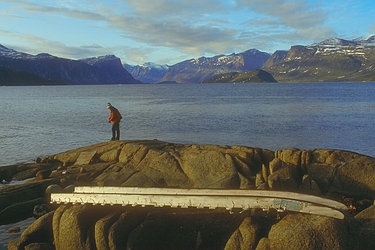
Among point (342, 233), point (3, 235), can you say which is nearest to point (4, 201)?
point (3, 235)

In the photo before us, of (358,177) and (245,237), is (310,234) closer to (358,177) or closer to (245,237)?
(245,237)

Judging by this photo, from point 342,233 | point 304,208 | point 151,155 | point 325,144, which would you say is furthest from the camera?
point 325,144

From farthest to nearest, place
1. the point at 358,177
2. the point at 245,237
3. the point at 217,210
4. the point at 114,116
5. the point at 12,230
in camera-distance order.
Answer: the point at 114,116
the point at 358,177
the point at 12,230
the point at 217,210
the point at 245,237

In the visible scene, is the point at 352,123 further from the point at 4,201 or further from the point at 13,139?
the point at 4,201

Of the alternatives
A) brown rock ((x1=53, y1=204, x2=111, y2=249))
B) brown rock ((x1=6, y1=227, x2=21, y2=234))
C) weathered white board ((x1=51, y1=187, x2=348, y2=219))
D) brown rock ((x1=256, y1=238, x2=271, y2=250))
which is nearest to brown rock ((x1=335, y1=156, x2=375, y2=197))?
weathered white board ((x1=51, y1=187, x2=348, y2=219))

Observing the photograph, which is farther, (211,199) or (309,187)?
(309,187)

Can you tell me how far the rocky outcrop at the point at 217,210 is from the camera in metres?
10.0

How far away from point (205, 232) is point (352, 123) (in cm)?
4107

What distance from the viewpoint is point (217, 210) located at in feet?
40.3

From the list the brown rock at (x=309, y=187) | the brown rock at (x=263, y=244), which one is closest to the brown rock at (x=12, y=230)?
the brown rock at (x=263, y=244)

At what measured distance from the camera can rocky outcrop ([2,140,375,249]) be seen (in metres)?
10.0

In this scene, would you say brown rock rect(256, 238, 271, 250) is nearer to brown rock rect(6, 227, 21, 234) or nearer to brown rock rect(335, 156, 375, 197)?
brown rock rect(335, 156, 375, 197)

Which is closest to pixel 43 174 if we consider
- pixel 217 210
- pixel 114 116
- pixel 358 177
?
pixel 114 116

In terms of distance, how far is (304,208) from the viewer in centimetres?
1052
